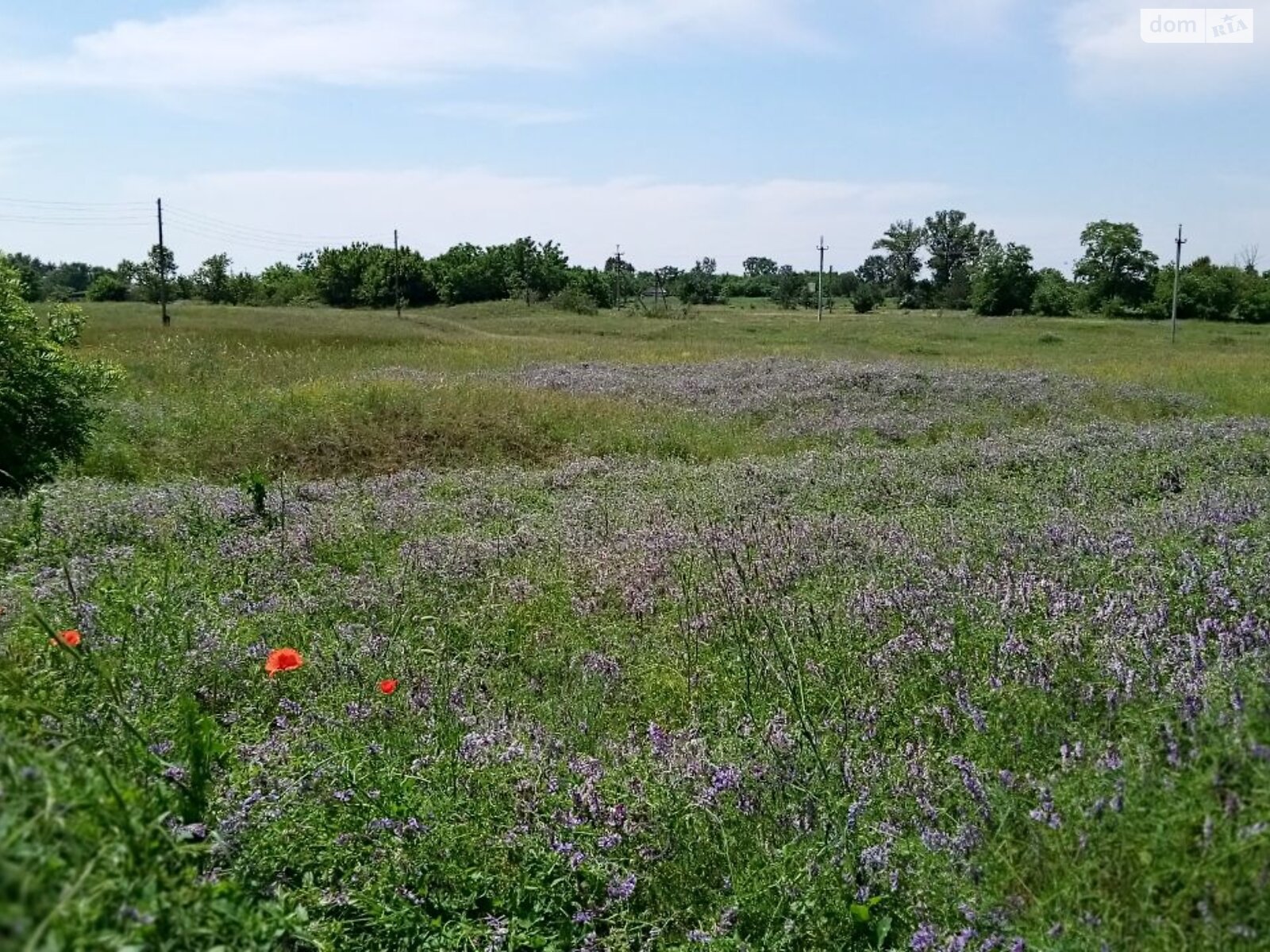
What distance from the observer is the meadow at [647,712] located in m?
2.40

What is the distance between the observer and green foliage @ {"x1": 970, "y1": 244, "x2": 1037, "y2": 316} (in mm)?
96875

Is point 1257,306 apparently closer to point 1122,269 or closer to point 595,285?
point 1122,269

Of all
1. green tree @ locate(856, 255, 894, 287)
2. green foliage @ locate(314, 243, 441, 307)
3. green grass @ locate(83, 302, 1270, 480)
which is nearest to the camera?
green grass @ locate(83, 302, 1270, 480)

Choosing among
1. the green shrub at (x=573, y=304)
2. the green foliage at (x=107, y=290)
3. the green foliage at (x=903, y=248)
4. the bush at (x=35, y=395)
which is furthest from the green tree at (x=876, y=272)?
the bush at (x=35, y=395)

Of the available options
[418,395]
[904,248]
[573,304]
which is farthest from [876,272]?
[418,395]

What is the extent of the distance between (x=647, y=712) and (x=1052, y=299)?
103 m

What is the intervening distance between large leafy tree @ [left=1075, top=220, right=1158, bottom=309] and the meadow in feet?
318

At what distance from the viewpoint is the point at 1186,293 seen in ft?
278

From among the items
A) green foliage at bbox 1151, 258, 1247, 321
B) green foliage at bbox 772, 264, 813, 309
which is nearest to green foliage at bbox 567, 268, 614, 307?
green foliage at bbox 772, 264, 813, 309

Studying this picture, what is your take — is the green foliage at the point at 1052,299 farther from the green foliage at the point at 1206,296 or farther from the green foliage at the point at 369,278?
the green foliage at the point at 369,278

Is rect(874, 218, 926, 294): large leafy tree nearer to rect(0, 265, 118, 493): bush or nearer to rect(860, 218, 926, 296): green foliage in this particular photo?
rect(860, 218, 926, 296): green foliage

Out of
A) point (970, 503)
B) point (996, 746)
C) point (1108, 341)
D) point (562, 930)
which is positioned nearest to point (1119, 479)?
point (970, 503)

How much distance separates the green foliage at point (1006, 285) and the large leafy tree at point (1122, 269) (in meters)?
6.09

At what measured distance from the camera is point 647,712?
15.6 ft
